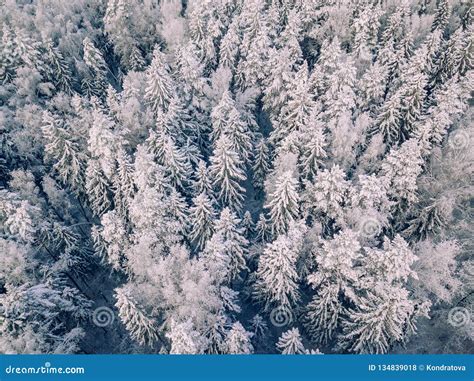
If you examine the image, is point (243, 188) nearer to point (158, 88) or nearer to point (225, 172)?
point (225, 172)

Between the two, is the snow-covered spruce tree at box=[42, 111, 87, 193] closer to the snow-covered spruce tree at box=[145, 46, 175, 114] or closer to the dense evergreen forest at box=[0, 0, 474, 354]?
the dense evergreen forest at box=[0, 0, 474, 354]

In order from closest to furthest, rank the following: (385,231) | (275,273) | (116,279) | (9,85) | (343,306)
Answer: (275,273)
(343,306)
(385,231)
(116,279)
(9,85)

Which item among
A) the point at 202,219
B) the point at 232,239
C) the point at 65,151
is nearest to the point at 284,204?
the point at 232,239

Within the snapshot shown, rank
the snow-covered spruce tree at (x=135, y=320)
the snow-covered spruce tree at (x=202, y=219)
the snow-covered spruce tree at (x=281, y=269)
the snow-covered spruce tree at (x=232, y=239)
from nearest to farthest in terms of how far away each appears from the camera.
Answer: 1. the snow-covered spruce tree at (x=135, y=320)
2. the snow-covered spruce tree at (x=281, y=269)
3. the snow-covered spruce tree at (x=232, y=239)
4. the snow-covered spruce tree at (x=202, y=219)

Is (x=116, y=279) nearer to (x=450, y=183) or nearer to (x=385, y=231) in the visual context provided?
(x=385, y=231)

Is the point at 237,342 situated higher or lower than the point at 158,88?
lower

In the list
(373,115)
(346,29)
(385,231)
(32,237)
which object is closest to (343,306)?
(385,231)

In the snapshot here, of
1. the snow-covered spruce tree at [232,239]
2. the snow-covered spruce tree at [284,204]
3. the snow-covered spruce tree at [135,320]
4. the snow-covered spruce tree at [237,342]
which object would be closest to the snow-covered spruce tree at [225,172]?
the snow-covered spruce tree at [284,204]

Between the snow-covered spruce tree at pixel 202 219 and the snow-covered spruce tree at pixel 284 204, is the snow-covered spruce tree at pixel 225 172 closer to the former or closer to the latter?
the snow-covered spruce tree at pixel 202 219

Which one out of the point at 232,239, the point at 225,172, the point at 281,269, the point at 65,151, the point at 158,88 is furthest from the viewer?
the point at 158,88

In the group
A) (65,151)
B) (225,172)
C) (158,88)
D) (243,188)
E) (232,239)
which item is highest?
(158,88)

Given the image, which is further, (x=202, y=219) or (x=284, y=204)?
(x=202, y=219)
